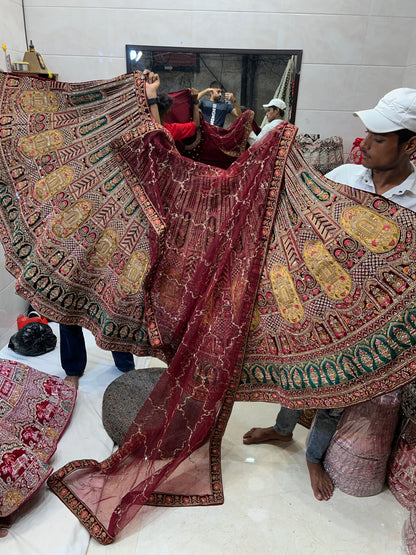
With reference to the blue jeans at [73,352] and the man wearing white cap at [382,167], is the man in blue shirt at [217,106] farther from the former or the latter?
the blue jeans at [73,352]

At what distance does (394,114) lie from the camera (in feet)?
4.87

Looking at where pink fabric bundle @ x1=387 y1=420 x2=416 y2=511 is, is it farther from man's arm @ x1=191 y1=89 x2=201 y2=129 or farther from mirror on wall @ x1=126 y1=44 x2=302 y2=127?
mirror on wall @ x1=126 y1=44 x2=302 y2=127

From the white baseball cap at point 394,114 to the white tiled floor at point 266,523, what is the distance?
149 cm

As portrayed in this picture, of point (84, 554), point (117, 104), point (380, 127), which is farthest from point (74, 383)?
point (380, 127)

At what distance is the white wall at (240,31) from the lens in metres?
3.22

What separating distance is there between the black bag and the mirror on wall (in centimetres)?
195

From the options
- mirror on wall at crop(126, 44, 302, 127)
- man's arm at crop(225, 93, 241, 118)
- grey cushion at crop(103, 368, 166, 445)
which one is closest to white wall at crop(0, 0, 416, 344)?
mirror on wall at crop(126, 44, 302, 127)

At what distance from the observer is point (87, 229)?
1.93 m

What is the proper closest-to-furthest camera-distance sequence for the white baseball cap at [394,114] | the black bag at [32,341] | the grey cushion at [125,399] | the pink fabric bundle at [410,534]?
the white baseball cap at [394,114]
the pink fabric bundle at [410,534]
the grey cushion at [125,399]
the black bag at [32,341]

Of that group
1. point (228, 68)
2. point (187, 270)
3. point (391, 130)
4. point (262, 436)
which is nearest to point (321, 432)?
point (262, 436)

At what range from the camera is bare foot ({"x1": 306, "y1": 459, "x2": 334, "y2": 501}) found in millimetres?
1812

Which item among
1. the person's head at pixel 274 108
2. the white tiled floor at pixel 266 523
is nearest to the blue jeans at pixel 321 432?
the white tiled floor at pixel 266 523

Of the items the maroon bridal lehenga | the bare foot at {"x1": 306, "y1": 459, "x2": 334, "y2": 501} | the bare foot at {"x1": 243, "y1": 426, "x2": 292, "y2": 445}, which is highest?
the maroon bridal lehenga

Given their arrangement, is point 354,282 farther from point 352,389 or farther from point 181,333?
point 181,333
